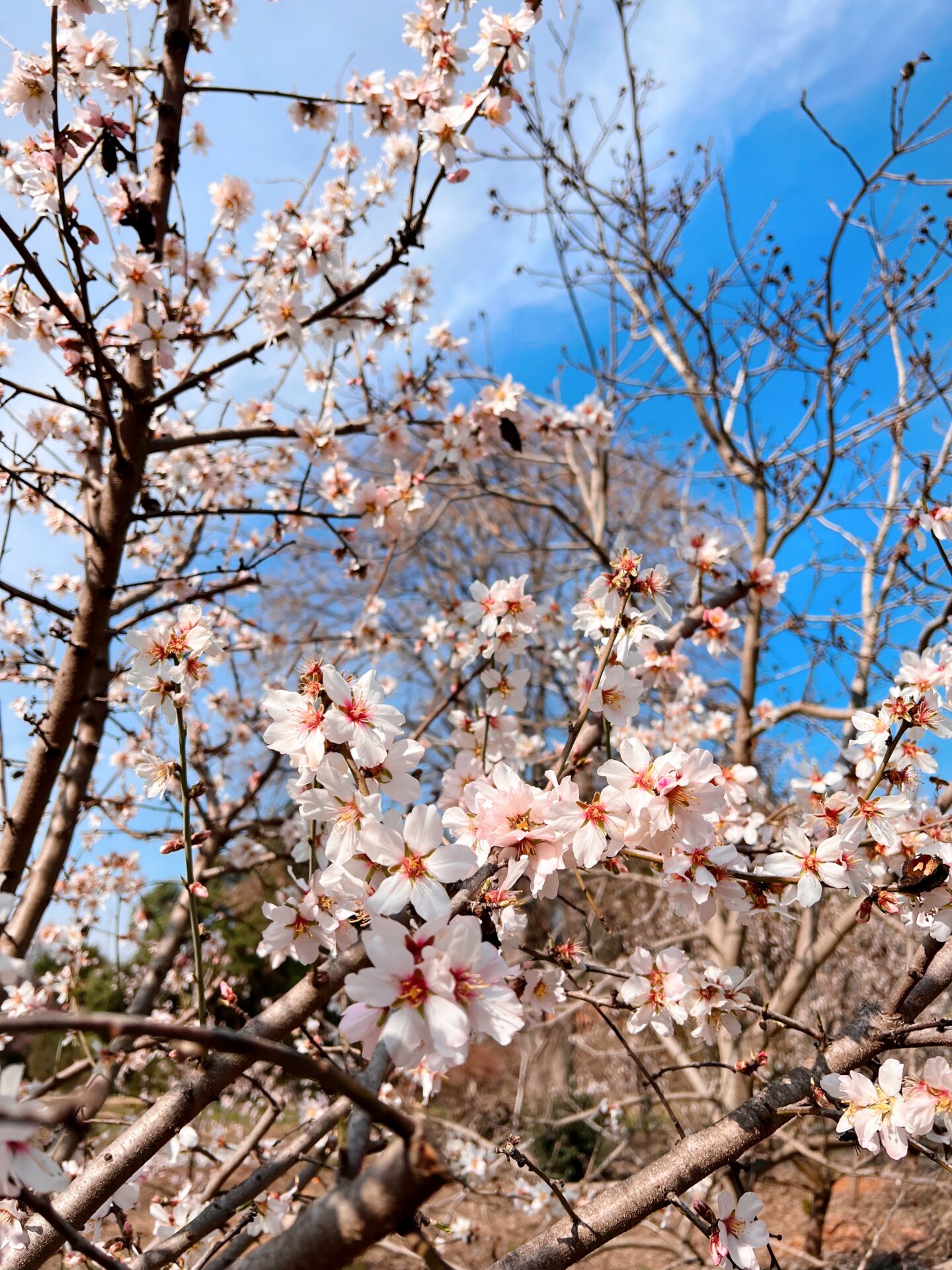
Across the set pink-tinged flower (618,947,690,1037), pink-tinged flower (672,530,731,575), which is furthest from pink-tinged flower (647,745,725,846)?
pink-tinged flower (672,530,731,575)

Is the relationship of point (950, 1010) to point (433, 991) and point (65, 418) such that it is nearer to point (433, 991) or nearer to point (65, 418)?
point (433, 991)

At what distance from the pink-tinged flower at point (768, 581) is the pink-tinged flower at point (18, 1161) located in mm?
2129

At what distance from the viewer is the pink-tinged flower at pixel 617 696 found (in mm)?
1573

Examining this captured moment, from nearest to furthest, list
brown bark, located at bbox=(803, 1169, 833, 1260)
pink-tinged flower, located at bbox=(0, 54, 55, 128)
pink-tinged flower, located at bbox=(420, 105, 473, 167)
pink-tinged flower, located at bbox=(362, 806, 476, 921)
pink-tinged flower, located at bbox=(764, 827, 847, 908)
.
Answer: pink-tinged flower, located at bbox=(362, 806, 476, 921) < pink-tinged flower, located at bbox=(764, 827, 847, 908) < pink-tinged flower, located at bbox=(0, 54, 55, 128) < pink-tinged flower, located at bbox=(420, 105, 473, 167) < brown bark, located at bbox=(803, 1169, 833, 1260)

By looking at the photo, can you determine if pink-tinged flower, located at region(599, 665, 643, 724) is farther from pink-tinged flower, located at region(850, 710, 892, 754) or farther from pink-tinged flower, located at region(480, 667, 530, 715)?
pink-tinged flower, located at region(850, 710, 892, 754)

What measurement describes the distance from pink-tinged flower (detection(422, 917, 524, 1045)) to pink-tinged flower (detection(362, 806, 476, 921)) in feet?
0.34

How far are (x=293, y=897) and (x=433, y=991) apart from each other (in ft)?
3.06

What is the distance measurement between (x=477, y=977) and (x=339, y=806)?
410 millimetres

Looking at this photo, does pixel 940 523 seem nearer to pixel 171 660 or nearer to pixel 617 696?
pixel 617 696

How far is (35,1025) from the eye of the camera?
52 centimetres

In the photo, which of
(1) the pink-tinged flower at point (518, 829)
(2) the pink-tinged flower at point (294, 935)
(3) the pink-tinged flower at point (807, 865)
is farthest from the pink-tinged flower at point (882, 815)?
(2) the pink-tinged flower at point (294, 935)

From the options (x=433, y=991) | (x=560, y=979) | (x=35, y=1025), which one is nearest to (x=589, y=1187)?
(x=560, y=979)

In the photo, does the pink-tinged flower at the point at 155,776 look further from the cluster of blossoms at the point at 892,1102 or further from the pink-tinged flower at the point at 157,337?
the pink-tinged flower at the point at 157,337

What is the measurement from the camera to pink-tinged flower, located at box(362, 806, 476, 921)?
984 mm
